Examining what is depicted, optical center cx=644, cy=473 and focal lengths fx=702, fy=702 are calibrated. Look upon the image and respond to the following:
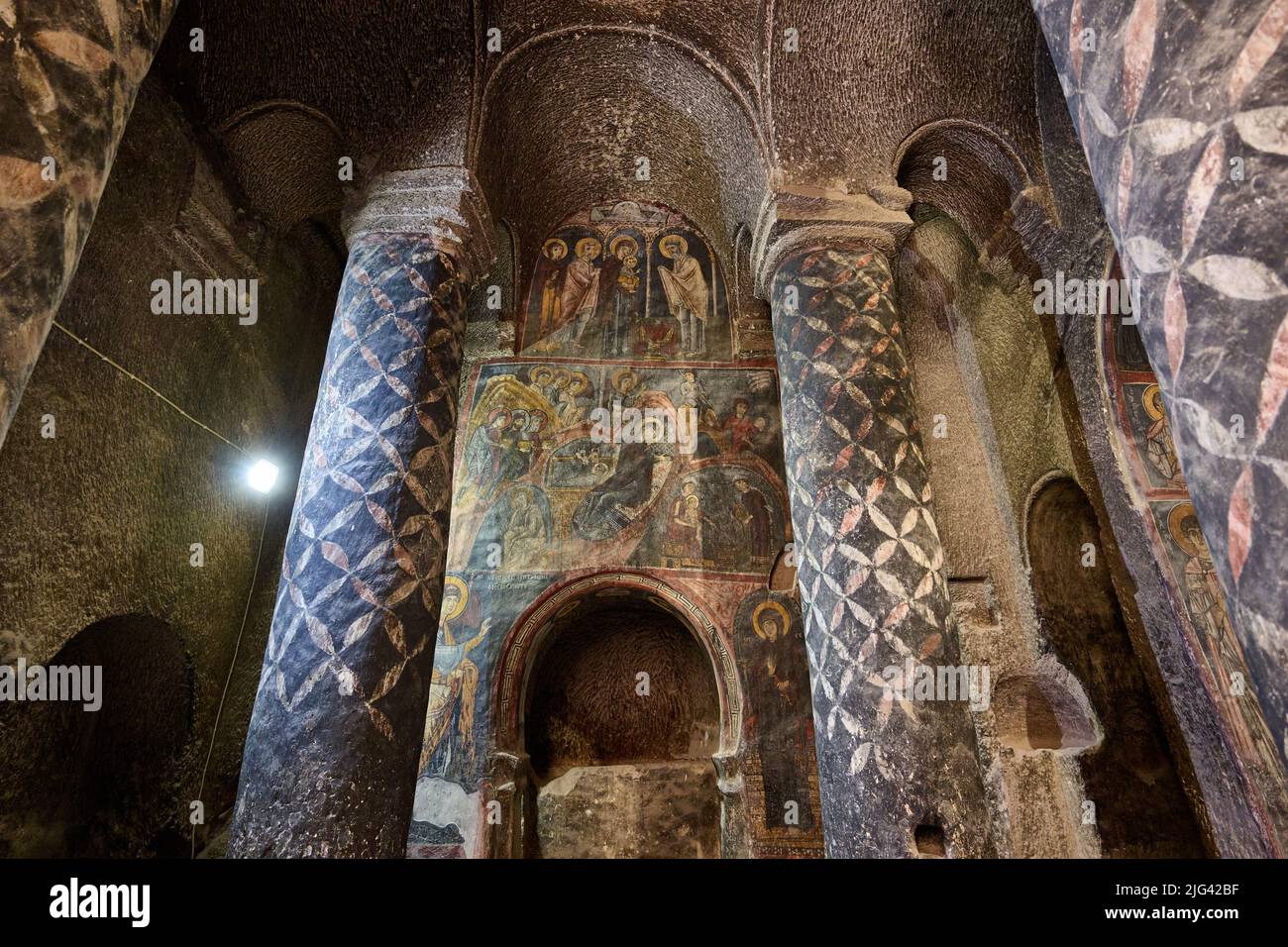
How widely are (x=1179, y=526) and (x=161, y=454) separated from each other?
→ 617 centimetres

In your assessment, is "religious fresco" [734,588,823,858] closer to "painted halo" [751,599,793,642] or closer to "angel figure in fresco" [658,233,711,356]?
"painted halo" [751,599,793,642]

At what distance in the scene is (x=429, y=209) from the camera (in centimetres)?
405

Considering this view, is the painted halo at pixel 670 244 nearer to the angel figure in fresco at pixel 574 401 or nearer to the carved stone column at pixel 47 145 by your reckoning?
the angel figure in fresco at pixel 574 401

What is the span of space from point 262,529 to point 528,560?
205 cm

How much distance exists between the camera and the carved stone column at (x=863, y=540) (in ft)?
9.48

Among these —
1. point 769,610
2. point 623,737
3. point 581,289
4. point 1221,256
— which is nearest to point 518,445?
point 581,289

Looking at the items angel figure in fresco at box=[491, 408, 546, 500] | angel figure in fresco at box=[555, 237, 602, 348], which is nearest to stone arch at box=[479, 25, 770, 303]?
angel figure in fresco at box=[555, 237, 602, 348]

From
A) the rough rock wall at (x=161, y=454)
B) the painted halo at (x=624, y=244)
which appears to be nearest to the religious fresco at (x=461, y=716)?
the rough rock wall at (x=161, y=454)

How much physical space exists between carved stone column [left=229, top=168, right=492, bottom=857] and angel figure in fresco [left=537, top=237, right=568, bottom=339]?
2.30 m

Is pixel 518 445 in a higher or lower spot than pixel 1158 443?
higher

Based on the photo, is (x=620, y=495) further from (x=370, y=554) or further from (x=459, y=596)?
(x=370, y=554)

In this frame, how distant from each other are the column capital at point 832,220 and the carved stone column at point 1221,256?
2.48 meters
